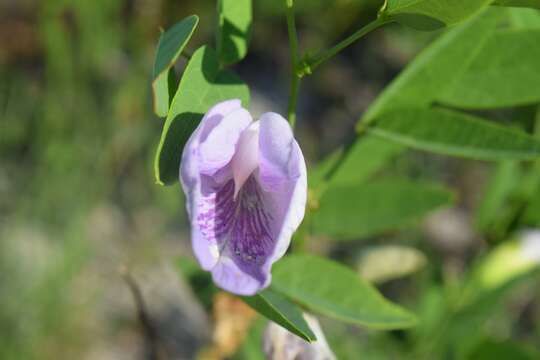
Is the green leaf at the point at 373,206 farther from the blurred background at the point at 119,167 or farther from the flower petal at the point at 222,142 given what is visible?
the blurred background at the point at 119,167

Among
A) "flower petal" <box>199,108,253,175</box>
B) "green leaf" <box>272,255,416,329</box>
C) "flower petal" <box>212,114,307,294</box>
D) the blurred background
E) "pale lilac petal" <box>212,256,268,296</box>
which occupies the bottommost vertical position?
the blurred background

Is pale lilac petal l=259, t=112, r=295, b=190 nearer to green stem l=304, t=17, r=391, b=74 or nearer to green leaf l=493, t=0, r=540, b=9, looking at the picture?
green stem l=304, t=17, r=391, b=74

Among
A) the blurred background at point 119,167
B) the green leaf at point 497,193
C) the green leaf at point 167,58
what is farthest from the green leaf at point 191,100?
the blurred background at point 119,167

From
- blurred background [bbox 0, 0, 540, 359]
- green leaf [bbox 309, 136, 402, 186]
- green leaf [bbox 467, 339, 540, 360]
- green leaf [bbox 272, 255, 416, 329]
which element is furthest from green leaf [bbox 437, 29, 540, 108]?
blurred background [bbox 0, 0, 540, 359]

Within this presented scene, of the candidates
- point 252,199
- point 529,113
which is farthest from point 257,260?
point 529,113

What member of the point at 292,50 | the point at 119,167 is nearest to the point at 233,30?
the point at 292,50

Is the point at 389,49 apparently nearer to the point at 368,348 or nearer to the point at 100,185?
the point at 100,185

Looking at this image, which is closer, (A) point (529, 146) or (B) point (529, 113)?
(A) point (529, 146)
